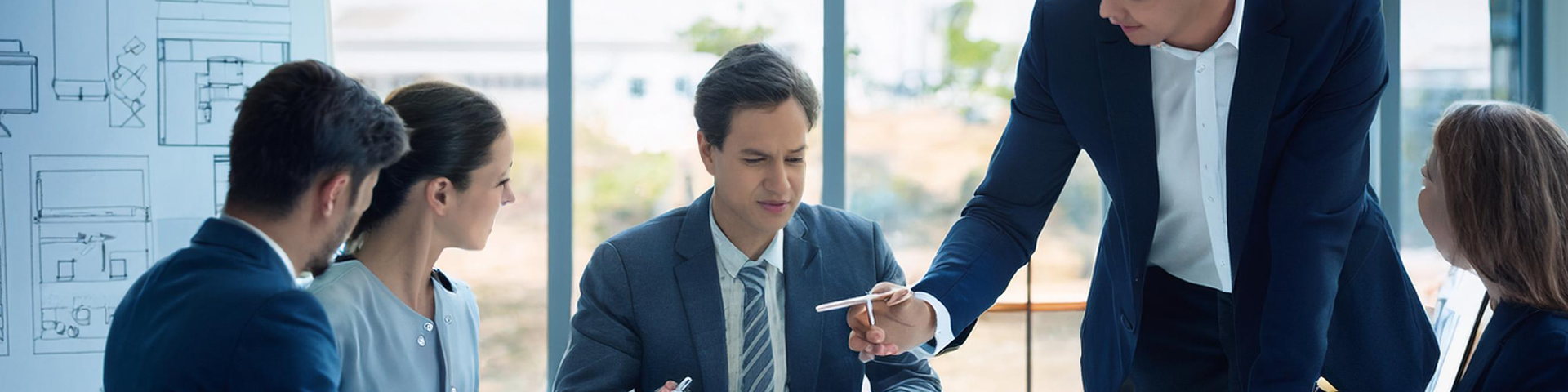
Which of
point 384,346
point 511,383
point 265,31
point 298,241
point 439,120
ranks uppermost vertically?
point 265,31

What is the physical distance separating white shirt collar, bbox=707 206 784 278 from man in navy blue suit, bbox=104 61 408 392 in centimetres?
79

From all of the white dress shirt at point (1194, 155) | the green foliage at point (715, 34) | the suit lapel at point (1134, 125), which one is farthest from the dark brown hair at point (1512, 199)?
the green foliage at point (715, 34)

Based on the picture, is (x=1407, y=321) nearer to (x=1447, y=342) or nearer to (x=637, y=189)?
(x=1447, y=342)

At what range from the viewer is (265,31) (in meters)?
2.69

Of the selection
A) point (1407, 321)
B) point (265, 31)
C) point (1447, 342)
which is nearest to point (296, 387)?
point (1407, 321)

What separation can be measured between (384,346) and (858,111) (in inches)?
72.9

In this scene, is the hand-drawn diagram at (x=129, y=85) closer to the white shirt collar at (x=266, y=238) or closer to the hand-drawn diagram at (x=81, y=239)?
the hand-drawn diagram at (x=81, y=239)

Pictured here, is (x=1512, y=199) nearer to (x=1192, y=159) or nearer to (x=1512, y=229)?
(x=1512, y=229)

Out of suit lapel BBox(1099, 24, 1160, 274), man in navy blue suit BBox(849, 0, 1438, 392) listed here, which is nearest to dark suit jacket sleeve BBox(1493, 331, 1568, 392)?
man in navy blue suit BBox(849, 0, 1438, 392)

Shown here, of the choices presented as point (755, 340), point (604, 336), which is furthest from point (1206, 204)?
point (604, 336)

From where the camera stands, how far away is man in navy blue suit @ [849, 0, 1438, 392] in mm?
1483

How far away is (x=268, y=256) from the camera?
1269 mm

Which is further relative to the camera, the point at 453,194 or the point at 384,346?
the point at 453,194

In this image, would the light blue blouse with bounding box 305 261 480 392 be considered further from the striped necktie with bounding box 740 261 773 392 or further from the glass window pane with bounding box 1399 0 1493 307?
the glass window pane with bounding box 1399 0 1493 307
